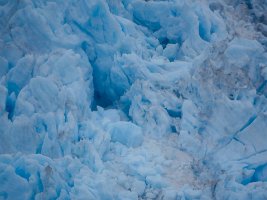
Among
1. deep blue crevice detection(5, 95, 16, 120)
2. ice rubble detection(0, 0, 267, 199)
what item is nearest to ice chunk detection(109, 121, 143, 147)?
ice rubble detection(0, 0, 267, 199)

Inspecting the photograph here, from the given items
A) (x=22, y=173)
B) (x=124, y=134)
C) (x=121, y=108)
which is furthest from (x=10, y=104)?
(x=121, y=108)

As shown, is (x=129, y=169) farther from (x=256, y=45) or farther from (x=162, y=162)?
(x=256, y=45)

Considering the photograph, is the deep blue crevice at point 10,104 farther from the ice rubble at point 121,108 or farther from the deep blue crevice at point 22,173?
the deep blue crevice at point 22,173

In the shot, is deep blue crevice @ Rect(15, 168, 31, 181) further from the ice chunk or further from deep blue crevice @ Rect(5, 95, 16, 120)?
the ice chunk

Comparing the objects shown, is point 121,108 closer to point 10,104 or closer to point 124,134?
point 124,134

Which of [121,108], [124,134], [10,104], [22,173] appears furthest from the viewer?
[121,108]

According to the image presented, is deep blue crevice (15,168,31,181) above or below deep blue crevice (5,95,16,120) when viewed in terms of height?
below

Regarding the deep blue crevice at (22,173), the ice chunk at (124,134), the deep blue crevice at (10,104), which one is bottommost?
the ice chunk at (124,134)

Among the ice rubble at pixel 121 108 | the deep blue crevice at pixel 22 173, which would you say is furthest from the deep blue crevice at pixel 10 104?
the deep blue crevice at pixel 22 173
